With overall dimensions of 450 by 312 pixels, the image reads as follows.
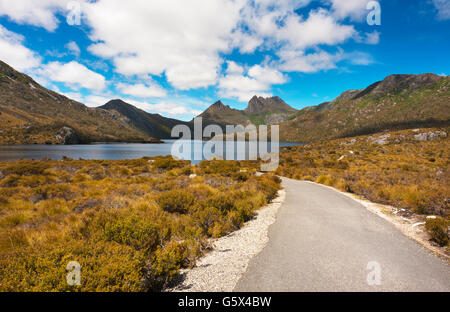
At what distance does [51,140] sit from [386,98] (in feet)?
870

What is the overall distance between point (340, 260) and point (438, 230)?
3.90 m

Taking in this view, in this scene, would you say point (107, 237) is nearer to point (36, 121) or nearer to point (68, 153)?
point (68, 153)

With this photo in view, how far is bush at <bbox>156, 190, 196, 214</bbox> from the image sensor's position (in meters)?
8.51

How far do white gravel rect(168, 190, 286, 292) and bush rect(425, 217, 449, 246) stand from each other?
16.5 feet

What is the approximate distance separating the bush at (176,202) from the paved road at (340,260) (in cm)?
390

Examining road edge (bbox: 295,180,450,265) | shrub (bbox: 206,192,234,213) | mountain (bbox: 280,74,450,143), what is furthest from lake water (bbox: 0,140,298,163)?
mountain (bbox: 280,74,450,143)

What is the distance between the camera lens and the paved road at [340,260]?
3.71m

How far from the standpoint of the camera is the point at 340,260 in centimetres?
459

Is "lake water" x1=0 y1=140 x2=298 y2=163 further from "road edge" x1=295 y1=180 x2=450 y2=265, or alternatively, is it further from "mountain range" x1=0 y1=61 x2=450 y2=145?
"mountain range" x1=0 y1=61 x2=450 y2=145

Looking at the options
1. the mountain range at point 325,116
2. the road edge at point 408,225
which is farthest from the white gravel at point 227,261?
the mountain range at point 325,116
